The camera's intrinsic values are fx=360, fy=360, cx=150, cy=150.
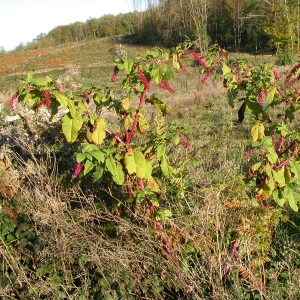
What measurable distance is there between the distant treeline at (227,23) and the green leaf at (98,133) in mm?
15408

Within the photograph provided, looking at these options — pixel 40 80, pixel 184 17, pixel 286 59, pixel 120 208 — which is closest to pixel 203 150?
pixel 120 208

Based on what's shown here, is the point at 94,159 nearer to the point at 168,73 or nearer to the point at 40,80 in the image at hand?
the point at 40,80

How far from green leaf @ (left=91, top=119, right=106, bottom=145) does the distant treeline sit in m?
15.4

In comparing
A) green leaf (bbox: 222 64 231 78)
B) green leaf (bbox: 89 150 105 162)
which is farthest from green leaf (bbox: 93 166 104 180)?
green leaf (bbox: 222 64 231 78)

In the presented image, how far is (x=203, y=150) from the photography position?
16.2 feet

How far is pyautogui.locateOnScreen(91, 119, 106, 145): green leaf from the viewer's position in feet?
7.62

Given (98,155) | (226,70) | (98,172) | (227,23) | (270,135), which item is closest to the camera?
(98,155)

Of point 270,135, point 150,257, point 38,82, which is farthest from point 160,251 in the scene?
point 38,82

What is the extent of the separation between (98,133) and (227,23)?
117 feet

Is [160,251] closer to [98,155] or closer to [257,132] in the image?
[98,155]

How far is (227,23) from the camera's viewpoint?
35.0 m

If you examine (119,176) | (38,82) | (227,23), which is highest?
(227,23)

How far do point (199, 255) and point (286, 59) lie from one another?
54.4 ft

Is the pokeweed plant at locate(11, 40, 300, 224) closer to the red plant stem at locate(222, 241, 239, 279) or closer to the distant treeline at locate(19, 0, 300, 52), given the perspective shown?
the red plant stem at locate(222, 241, 239, 279)
